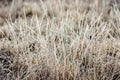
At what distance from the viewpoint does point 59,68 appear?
2701mm

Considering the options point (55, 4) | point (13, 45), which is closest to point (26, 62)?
point (13, 45)

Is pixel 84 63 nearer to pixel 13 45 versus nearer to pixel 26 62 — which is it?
pixel 26 62

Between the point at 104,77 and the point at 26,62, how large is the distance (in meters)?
0.71

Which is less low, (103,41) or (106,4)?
(103,41)

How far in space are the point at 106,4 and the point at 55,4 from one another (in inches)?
34.2

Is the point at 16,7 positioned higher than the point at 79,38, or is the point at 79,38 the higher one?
the point at 79,38

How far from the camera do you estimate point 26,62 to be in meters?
2.84

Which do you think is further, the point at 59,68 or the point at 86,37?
the point at 86,37

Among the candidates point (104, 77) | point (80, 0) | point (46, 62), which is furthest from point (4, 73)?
point (80, 0)

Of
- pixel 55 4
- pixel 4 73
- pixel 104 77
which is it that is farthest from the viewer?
pixel 55 4

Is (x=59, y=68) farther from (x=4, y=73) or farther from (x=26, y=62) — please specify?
(x=4, y=73)

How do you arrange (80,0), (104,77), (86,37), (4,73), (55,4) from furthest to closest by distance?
(80,0)
(55,4)
(86,37)
(4,73)
(104,77)

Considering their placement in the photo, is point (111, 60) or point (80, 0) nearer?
point (111, 60)

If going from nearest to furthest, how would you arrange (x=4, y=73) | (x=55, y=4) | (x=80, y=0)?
(x=4, y=73) < (x=55, y=4) < (x=80, y=0)
